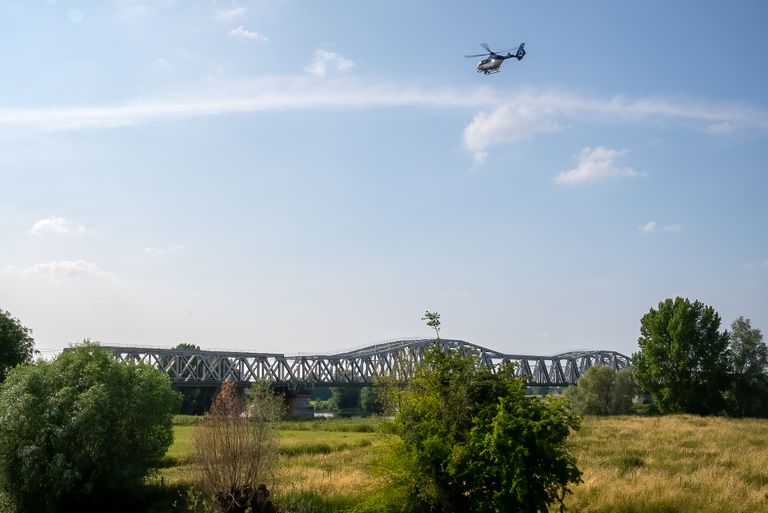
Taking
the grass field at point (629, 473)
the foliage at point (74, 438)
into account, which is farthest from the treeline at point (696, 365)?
the foliage at point (74, 438)

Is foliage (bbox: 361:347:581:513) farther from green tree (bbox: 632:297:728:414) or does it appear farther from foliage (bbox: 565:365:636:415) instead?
foliage (bbox: 565:365:636:415)

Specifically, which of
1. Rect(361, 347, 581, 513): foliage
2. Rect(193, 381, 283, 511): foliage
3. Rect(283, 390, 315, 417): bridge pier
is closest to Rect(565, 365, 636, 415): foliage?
Rect(283, 390, 315, 417): bridge pier

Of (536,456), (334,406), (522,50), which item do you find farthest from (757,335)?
(334,406)

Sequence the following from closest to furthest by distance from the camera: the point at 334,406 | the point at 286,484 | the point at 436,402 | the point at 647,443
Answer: the point at 436,402 → the point at 286,484 → the point at 647,443 → the point at 334,406

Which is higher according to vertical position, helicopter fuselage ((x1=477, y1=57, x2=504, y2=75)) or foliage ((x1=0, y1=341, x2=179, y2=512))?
helicopter fuselage ((x1=477, y1=57, x2=504, y2=75))

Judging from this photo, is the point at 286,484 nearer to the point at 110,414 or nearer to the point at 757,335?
the point at 110,414

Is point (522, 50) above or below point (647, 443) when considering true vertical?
above

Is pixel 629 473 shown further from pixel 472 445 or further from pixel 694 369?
pixel 694 369
